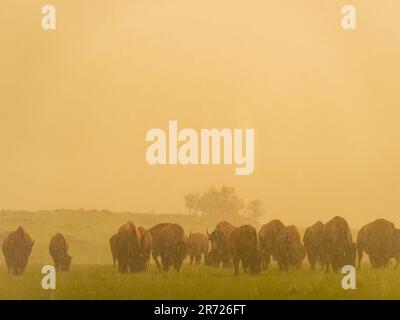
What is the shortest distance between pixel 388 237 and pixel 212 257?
308cm

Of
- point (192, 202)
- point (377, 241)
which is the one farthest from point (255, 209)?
point (377, 241)

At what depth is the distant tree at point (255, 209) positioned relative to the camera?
1625 centimetres

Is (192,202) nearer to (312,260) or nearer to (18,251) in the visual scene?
(312,260)

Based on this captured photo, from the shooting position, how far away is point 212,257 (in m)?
16.7

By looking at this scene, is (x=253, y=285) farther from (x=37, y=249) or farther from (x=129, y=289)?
(x=37, y=249)

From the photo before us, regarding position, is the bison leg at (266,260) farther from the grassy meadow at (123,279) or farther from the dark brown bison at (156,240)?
the dark brown bison at (156,240)

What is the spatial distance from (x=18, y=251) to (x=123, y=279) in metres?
1.87

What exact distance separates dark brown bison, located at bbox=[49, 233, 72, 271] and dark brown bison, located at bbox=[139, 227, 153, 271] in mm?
1278

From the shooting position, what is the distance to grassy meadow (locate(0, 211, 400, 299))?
16.0m

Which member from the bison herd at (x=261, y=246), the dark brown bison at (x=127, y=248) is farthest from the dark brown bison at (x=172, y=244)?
the dark brown bison at (x=127, y=248)

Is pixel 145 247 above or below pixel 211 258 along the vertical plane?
above

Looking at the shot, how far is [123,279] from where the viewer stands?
1614 cm

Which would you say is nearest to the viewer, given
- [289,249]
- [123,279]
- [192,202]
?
[123,279]
